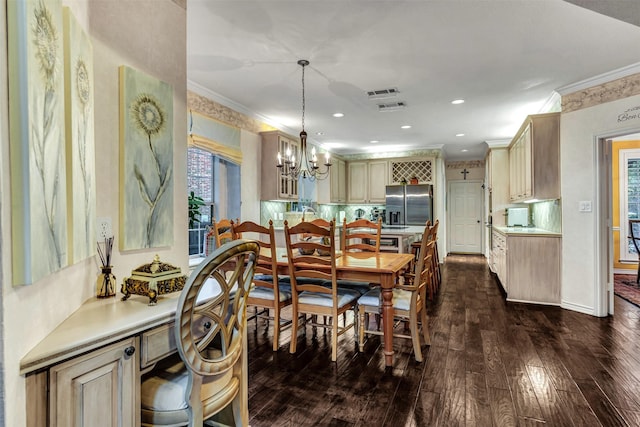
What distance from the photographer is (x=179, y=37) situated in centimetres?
203

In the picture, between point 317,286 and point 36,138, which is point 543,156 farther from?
point 36,138

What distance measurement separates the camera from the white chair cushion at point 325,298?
108 inches

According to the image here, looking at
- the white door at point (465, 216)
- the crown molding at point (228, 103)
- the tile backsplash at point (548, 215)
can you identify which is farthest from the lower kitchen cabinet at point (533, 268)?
the white door at point (465, 216)

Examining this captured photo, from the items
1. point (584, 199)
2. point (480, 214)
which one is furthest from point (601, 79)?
point (480, 214)

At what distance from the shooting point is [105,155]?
1.60 meters

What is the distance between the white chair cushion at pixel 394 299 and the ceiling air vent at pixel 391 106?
2.70 metres

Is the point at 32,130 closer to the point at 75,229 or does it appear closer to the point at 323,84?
the point at 75,229

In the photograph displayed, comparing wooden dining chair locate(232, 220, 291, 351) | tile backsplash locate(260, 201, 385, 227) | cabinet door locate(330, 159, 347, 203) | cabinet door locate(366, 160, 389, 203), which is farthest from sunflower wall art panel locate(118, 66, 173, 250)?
cabinet door locate(366, 160, 389, 203)

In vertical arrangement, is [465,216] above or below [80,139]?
below

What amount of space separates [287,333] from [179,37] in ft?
8.41

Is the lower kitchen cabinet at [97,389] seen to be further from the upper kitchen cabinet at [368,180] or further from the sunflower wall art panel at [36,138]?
the upper kitchen cabinet at [368,180]

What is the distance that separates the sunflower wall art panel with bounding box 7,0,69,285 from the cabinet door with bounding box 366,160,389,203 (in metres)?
7.23

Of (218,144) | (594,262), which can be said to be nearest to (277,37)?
(218,144)

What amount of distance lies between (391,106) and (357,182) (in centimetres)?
369
